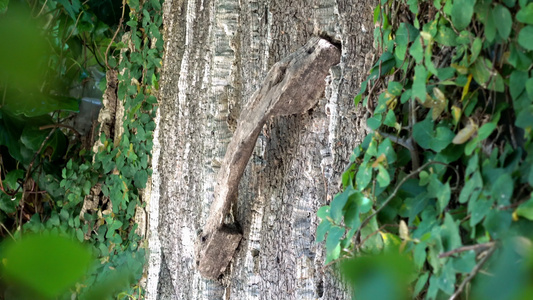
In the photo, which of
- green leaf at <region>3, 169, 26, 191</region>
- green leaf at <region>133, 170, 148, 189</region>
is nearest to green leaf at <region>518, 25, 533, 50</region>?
green leaf at <region>133, 170, 148, 189</region>

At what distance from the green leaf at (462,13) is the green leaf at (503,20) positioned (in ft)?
0.15

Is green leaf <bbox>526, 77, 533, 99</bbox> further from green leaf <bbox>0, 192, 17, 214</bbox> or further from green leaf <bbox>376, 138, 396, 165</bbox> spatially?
green leaf <bbox>0, 192, 17, 214</bbox>

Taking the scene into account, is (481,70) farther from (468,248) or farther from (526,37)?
(468,248)

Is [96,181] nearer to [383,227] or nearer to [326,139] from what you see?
[326,139]

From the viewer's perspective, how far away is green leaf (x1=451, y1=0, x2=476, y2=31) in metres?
0.86

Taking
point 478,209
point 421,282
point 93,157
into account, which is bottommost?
point 421,282

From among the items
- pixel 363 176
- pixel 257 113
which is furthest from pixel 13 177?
pixel 363 176

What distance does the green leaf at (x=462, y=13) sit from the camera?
0.86 m

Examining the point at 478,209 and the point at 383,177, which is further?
the point at 383,177

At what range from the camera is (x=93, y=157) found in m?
2.58

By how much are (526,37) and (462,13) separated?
0.40 feet

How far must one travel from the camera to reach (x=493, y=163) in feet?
2.74

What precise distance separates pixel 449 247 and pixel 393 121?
275 mm

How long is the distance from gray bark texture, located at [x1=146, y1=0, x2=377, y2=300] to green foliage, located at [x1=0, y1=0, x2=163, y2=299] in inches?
5.4
